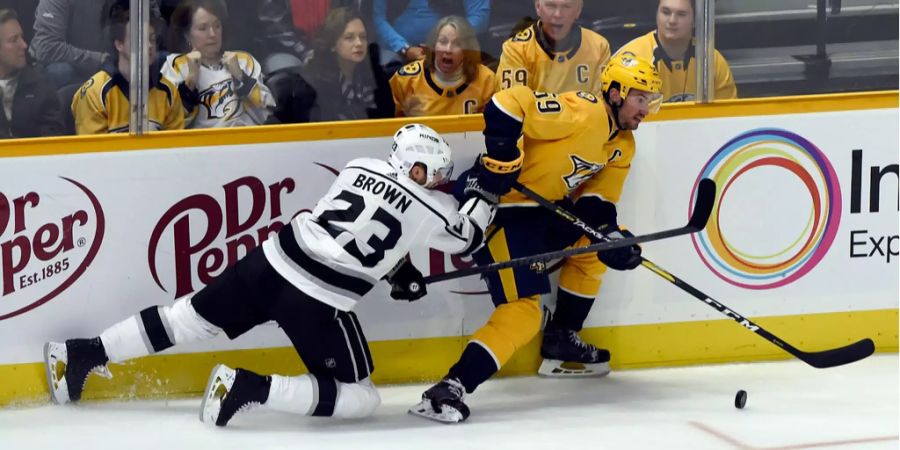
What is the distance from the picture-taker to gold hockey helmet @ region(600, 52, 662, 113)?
12.9 ft

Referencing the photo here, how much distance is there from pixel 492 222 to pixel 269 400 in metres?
0.87

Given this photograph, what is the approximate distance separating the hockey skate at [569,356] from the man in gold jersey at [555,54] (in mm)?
758

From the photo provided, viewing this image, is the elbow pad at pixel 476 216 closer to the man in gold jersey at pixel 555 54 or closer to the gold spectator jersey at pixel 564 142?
the gold spectator jersey at pixel 564 142

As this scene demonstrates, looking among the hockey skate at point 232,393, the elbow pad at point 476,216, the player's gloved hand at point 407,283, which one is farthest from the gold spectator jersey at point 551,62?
the hockey skate at point 232,393

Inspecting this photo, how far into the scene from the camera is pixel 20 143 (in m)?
3.89

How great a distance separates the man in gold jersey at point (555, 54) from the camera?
4.18 m

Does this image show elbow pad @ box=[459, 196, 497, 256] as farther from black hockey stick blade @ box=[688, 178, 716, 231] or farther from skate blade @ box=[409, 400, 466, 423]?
black hockey stick blade @ box=[688, 178, 716, 231]

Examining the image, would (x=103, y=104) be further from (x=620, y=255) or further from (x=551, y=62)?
(x=620, y=255)

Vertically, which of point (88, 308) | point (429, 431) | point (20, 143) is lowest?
point (429, 431)

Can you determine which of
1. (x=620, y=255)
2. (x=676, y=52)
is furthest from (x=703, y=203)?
(x=676, y=52)

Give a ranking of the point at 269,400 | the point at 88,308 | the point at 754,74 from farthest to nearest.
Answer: the point at 754,74, the point at 88,308, the point at 269,400

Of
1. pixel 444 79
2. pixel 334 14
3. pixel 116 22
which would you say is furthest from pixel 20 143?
pixel 444 79

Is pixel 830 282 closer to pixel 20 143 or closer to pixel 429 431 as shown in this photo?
pixel 429 431

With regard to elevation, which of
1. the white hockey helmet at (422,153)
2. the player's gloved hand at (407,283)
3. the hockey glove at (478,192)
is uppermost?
the white hockey helmet at (422,153)
